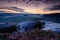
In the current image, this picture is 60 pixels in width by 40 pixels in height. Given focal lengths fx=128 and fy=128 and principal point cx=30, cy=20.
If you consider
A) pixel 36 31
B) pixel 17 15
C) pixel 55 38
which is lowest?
pixel 55 38

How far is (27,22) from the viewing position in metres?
2.00

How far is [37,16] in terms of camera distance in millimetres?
1984

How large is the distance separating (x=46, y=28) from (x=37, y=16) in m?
0.24

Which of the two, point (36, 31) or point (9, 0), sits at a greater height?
point (9, 0)

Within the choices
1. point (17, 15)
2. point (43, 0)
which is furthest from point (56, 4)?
point (17, 15)

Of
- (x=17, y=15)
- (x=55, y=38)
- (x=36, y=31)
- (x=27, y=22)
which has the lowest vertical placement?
(x=55, y=38)

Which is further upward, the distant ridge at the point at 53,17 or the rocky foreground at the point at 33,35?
the distant ridge at the point at 53,17

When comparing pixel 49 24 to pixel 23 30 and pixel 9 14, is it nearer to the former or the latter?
pixel 23 30

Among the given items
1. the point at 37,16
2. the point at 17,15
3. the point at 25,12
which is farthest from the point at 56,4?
the point at 17,15

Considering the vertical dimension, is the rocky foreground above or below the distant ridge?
below

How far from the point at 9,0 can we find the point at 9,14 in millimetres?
211

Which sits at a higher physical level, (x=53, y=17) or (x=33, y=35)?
(x=53, y=17)

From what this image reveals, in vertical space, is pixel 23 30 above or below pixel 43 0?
below

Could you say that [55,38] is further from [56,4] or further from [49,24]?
[56,4]
